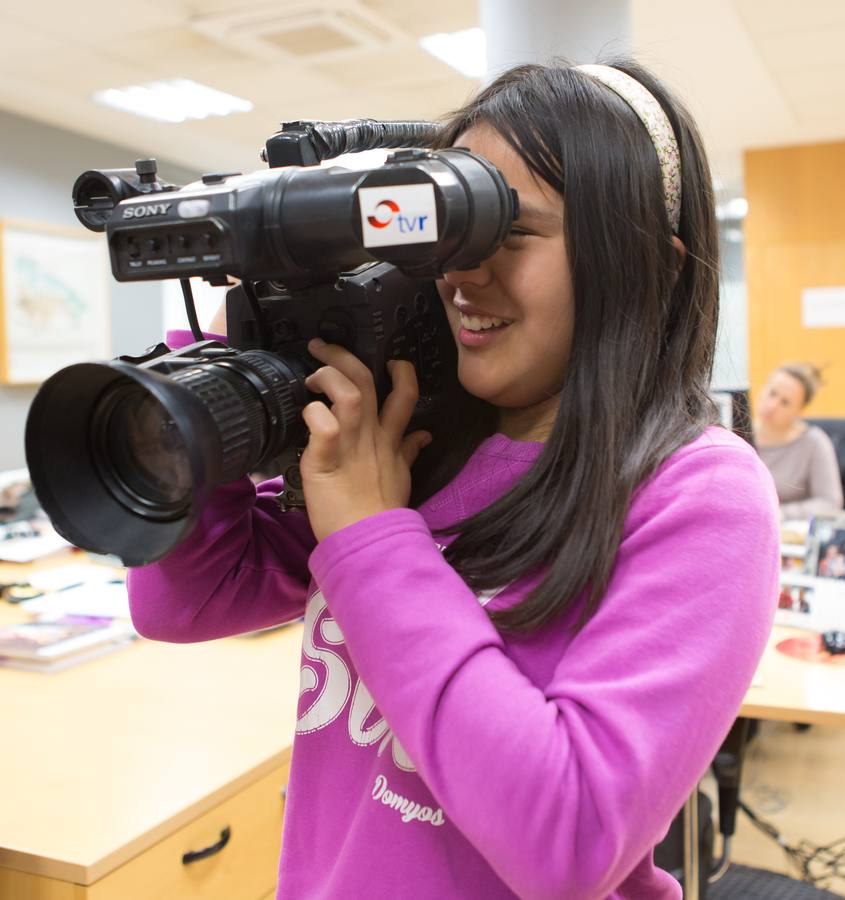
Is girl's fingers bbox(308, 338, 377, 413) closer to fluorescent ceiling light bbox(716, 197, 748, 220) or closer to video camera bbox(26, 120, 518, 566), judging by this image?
video camera bbox(26, 120, 518, 566)

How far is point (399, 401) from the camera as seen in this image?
73 centimetres

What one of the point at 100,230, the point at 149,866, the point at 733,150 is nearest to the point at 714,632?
the point at 100,230

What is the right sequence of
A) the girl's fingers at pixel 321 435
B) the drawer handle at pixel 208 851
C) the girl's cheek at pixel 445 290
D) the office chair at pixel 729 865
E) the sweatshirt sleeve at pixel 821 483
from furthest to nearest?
the sweatshirt sleeve at pixel 821 483 → the office chair at pixel 729 865 → the drawer handle at pixel 208 851 → the girl's cheek at pixel 445 290 → the girl's fingers at pixel 321 435

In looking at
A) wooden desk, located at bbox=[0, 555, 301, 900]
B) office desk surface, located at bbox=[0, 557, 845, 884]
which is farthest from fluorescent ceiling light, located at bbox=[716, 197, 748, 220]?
wooden desk, located at bbox=[0, 555, 301, 900]

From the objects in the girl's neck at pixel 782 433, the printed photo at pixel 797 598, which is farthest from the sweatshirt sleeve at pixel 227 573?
the girl's neck at pixel 782 433

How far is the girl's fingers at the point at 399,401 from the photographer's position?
2.39 ft

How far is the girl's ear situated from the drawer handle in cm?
104

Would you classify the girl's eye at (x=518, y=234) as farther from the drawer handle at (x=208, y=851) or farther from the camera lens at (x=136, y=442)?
the drawer handle at (x=208, y=851)

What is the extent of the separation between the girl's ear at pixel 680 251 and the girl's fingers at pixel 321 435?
285 millimetres

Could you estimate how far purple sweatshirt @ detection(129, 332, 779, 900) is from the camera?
56 centimetres

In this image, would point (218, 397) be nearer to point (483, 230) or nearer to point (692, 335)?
point (483, 230)

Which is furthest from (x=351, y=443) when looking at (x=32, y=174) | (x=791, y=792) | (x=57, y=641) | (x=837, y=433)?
(x=32, y=174)

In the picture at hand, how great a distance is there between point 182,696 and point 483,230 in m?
1.34

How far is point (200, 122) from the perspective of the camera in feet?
16.4
